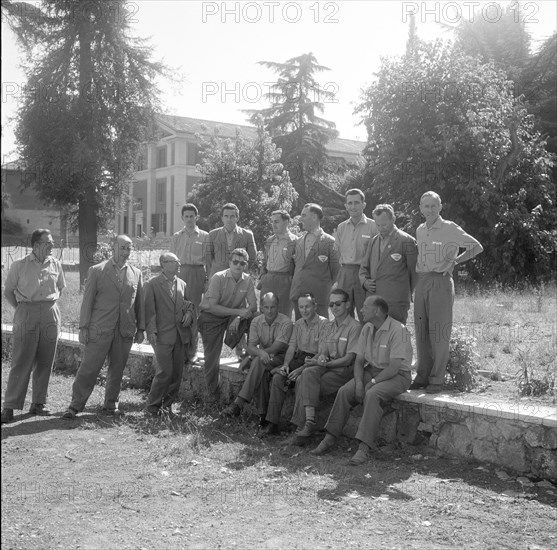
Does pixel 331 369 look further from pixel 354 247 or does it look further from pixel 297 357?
pixel 354 247

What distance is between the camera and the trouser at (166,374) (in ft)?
26.0

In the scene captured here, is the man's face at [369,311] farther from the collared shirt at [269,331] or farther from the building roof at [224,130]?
the building roof at [224,130]

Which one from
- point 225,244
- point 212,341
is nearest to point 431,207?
point 225,244

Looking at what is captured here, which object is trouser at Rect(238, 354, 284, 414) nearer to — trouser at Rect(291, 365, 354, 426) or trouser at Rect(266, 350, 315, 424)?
trouser at Rect(266, 350, 315, 424)

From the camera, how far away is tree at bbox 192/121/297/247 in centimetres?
2531

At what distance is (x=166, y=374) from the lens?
794 centimetres

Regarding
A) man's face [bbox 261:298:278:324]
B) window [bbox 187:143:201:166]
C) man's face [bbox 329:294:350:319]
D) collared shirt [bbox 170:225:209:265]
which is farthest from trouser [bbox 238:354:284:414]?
window [bbox 187:143:201:166]

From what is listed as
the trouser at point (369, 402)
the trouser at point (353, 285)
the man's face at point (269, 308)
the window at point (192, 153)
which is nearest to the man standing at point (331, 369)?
the trouser at point (369, 402)

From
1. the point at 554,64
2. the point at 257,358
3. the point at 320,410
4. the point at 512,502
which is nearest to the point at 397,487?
the point at 512,502

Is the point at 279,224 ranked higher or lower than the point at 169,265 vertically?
higher

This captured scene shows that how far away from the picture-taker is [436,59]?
2008cm

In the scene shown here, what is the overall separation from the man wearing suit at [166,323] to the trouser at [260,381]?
1.00 metres

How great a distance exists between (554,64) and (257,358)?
1859cm

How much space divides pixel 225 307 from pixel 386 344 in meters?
2.21
